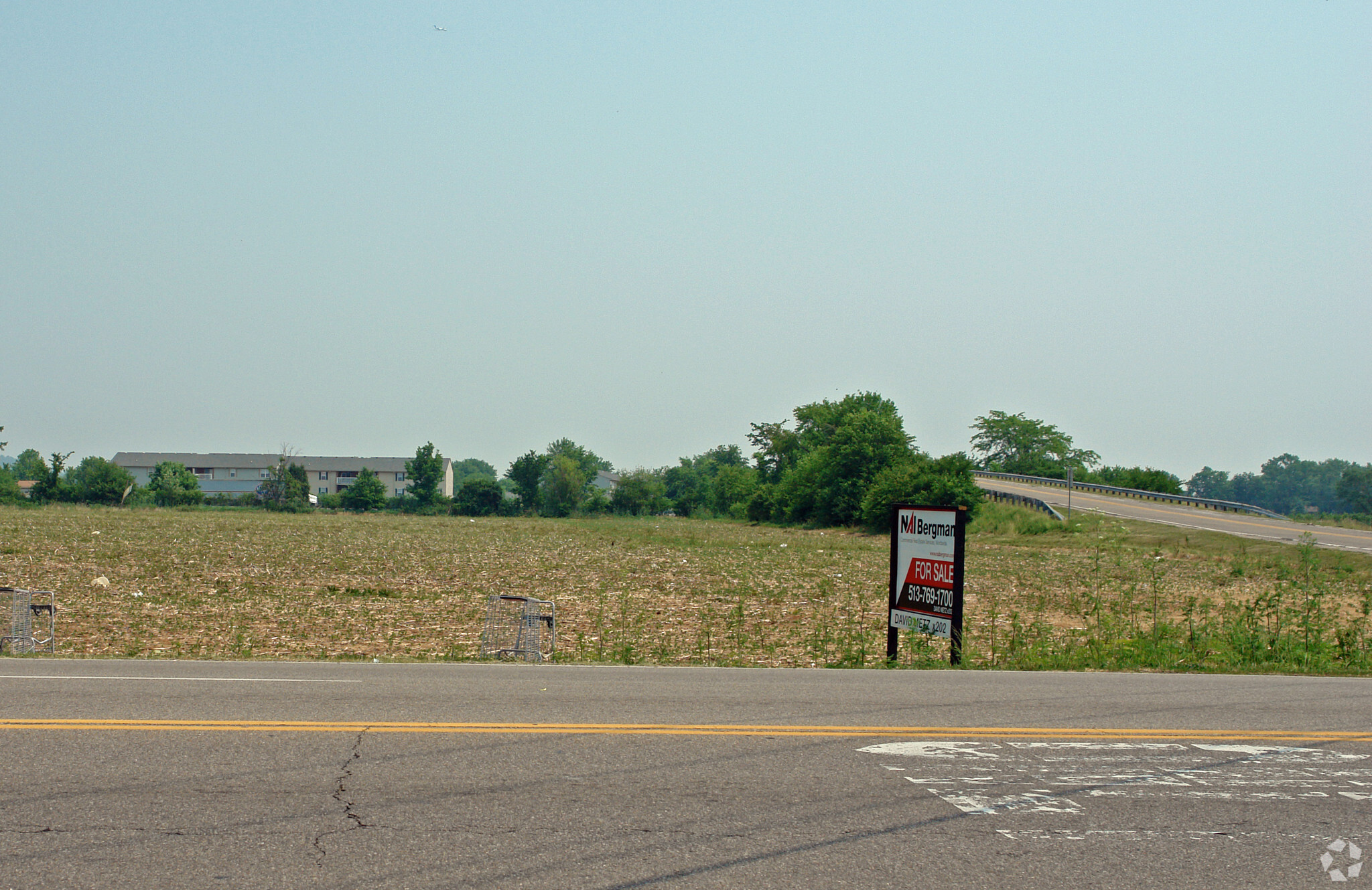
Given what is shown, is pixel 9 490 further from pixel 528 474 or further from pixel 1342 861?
pixel 1342 861

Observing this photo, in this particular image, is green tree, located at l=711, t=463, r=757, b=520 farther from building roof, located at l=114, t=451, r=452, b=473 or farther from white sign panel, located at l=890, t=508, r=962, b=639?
white sign panel, located at l=890, t=508, r=962, b=639

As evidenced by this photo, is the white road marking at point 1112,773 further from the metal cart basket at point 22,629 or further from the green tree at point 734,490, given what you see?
the green tree at point 734,490

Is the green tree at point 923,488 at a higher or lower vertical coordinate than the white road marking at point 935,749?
higher

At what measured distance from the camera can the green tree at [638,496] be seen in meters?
145

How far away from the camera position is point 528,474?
465ft

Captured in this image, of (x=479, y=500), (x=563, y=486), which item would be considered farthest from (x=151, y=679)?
(x=563, y=486)

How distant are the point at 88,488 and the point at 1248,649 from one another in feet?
399

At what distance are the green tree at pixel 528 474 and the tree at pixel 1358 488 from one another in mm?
99874

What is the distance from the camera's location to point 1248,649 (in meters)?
14.2

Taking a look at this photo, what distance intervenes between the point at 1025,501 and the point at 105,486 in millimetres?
98218

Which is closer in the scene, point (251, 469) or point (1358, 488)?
point (1358, 488)

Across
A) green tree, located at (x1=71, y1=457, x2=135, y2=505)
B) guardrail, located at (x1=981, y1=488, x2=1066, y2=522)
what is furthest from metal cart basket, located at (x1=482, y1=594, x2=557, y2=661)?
green tree, located at (x1=71, y1=457, x2=135, y2=505)

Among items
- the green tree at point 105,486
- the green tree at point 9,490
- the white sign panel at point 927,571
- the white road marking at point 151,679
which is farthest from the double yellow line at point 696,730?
the green tree at point 9,490

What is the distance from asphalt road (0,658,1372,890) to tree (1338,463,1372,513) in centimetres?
11836
